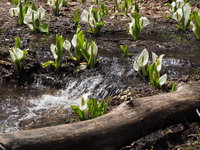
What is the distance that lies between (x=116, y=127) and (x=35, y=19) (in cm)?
341

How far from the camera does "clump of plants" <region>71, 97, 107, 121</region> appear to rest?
3004 mm

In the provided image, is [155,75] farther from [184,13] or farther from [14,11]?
[14,11]

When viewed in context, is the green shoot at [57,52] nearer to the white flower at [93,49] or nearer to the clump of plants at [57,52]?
the clump of plants at [57,52]

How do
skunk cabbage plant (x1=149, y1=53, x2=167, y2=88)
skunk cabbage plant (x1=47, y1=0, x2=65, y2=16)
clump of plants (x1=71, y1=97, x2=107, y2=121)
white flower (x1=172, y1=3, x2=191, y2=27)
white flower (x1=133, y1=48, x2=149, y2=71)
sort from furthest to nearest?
1. skunk cabbage plant (x1=47, y1=0, x2=65, y2=16)
2. white flower (x1=172, y1=3, x2=191, y2=27)
3. white flower (x1=133, y1=48, x2=149, y2=71)
4. skunk cabbage plant (x1=149, y1=53, x2=167, y2=88)
5. clump of plants (x1=71, y1=97, x2=107, y2=121)

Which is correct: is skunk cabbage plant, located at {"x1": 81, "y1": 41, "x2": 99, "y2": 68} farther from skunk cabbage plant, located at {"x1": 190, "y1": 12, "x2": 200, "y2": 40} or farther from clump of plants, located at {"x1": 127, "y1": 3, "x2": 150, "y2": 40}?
skunk cabbage plant, located at {"x1": 190, "y1": 12, "x2": 200, "y2": 40}

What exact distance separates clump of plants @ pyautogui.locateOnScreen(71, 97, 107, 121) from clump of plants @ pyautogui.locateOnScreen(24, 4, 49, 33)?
2793mm

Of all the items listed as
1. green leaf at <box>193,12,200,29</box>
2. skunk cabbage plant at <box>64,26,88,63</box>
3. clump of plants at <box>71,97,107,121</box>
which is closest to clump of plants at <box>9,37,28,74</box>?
skunk cabbage plant at <box>64,26,88,63</box>

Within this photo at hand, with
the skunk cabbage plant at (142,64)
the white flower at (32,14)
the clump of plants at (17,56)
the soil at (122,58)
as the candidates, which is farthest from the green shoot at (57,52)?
the white flower at (32,14)

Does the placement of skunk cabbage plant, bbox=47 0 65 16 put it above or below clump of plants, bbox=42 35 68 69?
above

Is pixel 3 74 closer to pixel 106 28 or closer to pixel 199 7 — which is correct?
pixel 106 28

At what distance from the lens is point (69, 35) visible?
5848 millimetres

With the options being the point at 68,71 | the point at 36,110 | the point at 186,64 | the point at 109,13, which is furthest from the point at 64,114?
the point at 109,13

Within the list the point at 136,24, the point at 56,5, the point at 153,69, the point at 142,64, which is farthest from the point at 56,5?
the point at 153,69

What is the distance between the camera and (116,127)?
2.61 m
